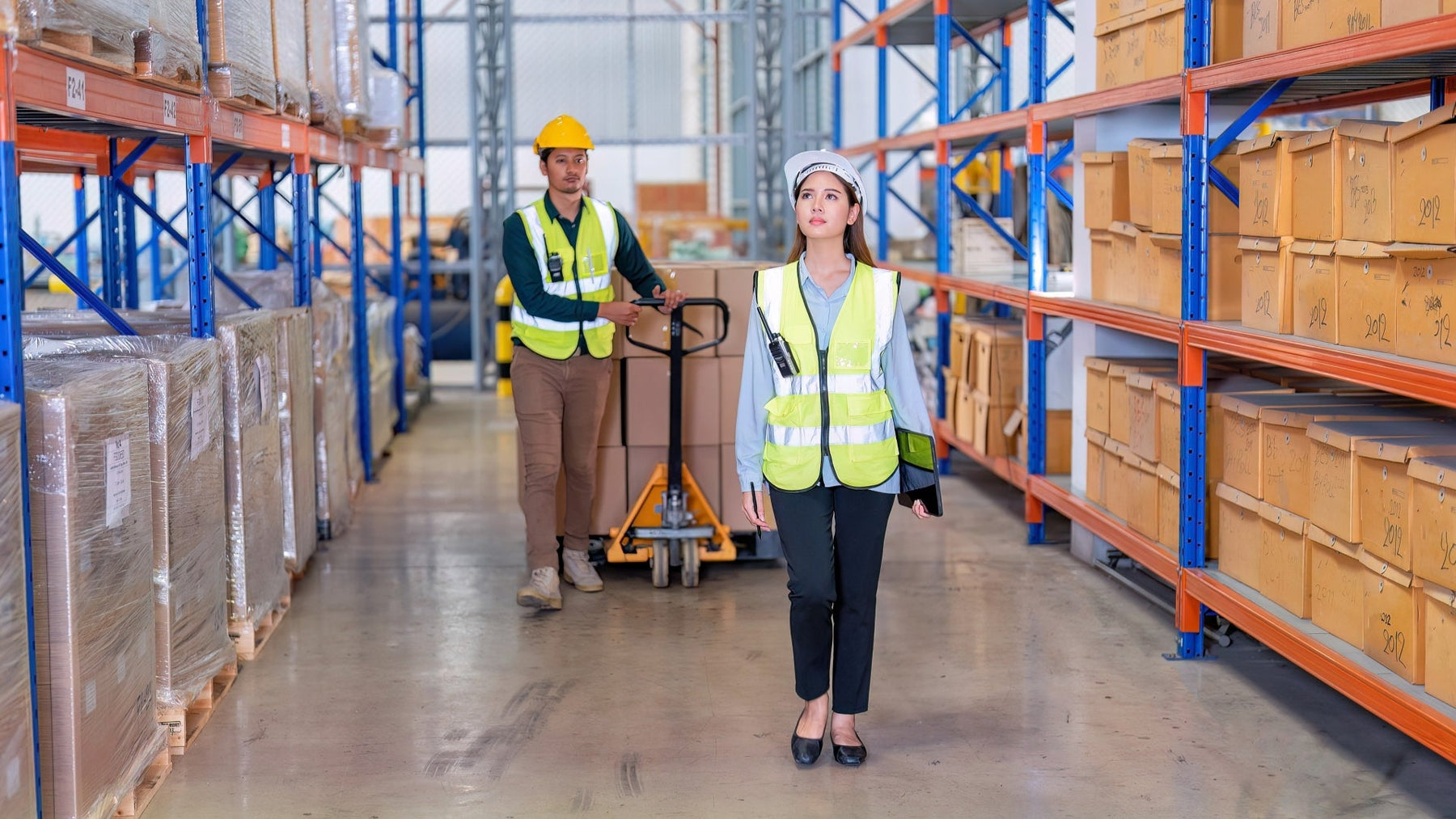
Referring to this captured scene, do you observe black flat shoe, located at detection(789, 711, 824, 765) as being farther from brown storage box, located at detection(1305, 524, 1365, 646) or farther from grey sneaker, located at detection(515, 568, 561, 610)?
grey sneaker, located at detection(515, 568, 561, 610)

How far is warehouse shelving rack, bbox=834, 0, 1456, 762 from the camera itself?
4.00 m

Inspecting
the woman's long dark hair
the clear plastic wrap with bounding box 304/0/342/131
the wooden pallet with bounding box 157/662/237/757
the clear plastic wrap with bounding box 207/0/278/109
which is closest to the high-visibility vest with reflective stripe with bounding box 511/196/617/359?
the clear plastic wrap with bounding box 207/0/278/109

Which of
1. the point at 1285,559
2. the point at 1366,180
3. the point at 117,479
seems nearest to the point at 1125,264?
the point at 1285,559

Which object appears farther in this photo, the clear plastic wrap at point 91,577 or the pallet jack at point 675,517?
the pallet jack at point 675,517

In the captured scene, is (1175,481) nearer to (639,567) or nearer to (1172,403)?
(1172,403)

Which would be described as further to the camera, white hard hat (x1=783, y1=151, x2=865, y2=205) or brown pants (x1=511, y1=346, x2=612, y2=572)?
brown pants (x1=511, y1=346, x2=612, y2=572)

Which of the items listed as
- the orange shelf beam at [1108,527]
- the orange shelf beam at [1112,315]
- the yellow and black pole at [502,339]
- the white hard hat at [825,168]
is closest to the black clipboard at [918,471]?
the white hard hat at [825,168]

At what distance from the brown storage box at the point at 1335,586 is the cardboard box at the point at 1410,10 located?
1.53 m

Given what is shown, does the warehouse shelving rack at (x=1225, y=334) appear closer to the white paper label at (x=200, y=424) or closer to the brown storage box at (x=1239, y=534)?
the brown storage box at (x=1239, y=534)

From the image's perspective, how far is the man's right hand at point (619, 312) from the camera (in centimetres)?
620

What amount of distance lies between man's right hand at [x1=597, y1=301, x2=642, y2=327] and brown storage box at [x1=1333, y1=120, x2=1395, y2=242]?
2.85m

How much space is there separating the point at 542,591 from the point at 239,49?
2.49 meters

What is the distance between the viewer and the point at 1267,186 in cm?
495

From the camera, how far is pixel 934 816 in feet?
13.4
